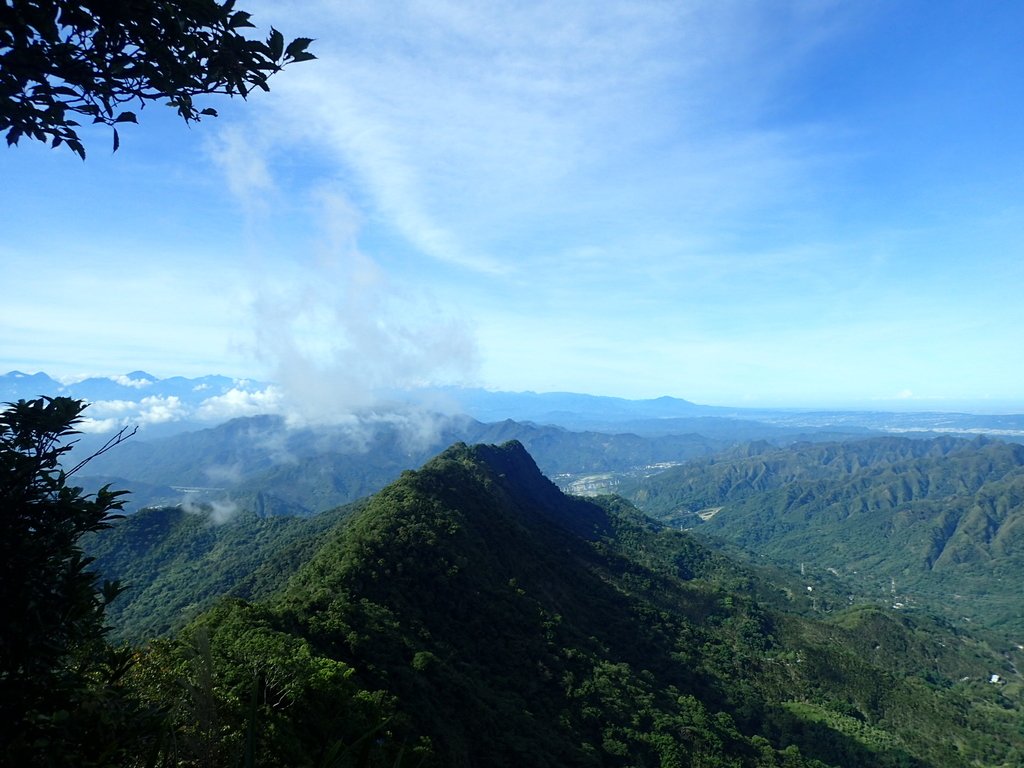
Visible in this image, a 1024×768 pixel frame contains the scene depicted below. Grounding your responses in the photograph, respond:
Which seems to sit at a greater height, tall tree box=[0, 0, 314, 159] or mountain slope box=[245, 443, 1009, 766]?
tall tree box=[0, 0, 314, 159]

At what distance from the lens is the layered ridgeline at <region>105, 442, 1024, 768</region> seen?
1766 centimetres

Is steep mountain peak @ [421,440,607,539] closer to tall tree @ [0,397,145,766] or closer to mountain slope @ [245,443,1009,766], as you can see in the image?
mountain slope @ [245,443,1009,766]

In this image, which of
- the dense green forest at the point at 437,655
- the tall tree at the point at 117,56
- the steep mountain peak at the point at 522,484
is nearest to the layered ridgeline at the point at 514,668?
the dense green forest at the point at 437,655

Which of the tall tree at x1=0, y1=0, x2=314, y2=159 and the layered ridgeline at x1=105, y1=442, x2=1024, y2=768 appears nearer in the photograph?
the tall tree at x1=0, y1=0, x2=314, y2=159

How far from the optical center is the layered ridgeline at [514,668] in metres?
17.7

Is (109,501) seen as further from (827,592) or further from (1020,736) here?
(827,592)

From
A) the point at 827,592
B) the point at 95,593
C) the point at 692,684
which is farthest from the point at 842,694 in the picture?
the point at 827,592

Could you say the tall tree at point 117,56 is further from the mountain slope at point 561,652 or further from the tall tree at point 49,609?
the mountain slope at point 561,652

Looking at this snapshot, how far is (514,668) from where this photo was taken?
4997cm

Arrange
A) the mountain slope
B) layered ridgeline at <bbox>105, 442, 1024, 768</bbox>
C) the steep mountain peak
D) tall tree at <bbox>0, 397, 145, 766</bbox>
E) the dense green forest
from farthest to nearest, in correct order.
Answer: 1. the steep mountain peak
2. the mountain slope
3. layered ridgeline at <bbox>105, 442, 1024, 768</bbox>
4. the dense green forest
5. tall tree at <bbox>0, 397, 145, 766</bbox>

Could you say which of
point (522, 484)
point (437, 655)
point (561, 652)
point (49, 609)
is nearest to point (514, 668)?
point (561, 652)

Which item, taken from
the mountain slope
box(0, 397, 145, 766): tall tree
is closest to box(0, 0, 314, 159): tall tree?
box(0, 397, 145, 766): tall tree

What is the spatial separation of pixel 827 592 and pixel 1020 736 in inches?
3988

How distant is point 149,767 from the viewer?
171 inches
